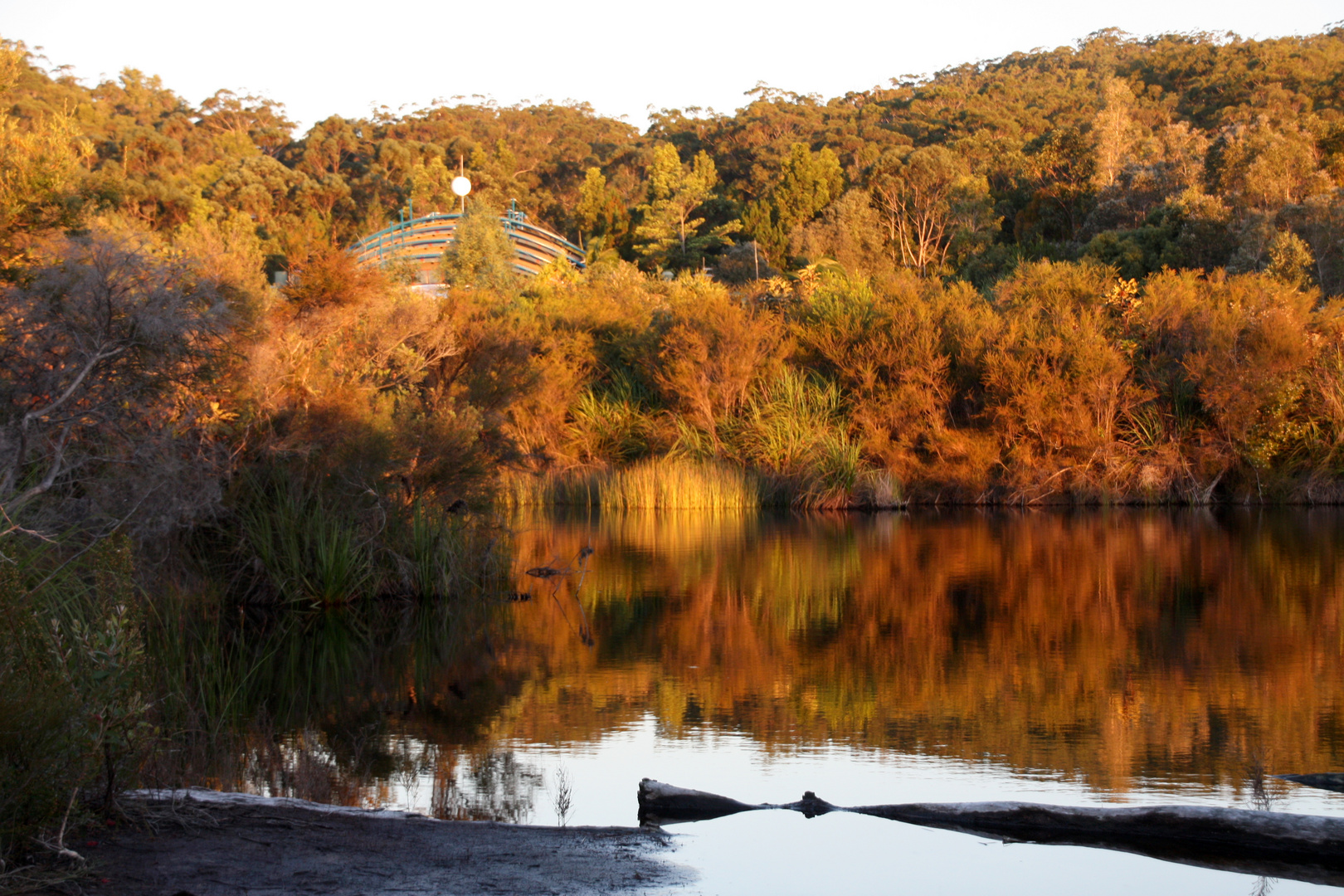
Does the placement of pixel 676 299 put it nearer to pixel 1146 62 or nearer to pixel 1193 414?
pixel 1193 414

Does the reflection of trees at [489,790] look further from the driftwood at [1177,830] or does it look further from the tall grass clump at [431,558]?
the tall grass clump at [431,558]

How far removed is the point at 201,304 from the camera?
267 inches

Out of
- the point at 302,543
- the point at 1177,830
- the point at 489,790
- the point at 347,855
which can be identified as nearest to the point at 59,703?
the point at 347,855

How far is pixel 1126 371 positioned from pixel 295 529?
59.0 ft

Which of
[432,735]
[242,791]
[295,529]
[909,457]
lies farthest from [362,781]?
[909,457]

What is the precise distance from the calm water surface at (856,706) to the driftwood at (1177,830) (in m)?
0.07

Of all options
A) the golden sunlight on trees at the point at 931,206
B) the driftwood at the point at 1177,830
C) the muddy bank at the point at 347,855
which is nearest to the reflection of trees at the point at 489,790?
the muddy bank at the point at 347,855

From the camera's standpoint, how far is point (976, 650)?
9688 mm

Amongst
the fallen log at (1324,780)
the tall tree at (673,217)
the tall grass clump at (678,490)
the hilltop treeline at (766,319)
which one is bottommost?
the fallen log at (1324,780)

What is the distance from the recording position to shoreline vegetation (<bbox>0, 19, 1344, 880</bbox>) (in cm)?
592

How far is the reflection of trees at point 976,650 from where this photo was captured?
23.0 feet

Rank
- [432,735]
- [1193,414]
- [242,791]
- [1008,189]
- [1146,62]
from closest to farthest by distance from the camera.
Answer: [242,791], [432,735], [1193,414], [1008,189], [1146,62]

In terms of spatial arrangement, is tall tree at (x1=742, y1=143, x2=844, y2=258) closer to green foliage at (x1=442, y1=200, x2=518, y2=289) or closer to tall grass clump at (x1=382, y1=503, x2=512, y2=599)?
green foliage at (x1=442, y1=200, x2=518, y2=289)

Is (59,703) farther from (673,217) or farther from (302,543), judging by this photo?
(673,217)
